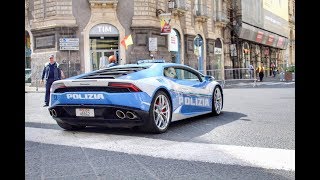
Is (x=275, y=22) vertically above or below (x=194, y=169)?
above

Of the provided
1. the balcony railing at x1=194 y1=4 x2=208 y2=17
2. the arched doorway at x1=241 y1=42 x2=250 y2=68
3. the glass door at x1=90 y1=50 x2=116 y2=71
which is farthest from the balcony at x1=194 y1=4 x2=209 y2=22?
the arched doorway at x1=241 y1=42 x2=250 y2=68

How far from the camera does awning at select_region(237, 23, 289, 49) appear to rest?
37438 millimetres

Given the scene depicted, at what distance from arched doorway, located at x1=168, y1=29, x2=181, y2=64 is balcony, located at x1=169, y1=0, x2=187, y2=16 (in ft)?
4.27

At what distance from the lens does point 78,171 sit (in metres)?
3.63

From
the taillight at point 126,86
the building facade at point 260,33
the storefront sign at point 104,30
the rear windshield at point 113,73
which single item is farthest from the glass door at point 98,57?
the taillight at point 126,86

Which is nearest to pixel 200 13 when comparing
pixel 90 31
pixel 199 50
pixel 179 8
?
pixel 199 50

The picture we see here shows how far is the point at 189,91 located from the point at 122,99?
6.10ft

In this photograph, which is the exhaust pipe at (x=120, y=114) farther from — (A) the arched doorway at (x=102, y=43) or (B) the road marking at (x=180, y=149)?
(A) the arched doorway at (x=102, y=43)

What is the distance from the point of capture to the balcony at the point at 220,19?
32.8 meters

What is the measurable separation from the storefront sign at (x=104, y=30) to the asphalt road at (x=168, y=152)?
55.5 ft

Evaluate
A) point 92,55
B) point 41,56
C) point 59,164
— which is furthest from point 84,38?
point 59,164

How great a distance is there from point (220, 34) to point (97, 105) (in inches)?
1166
